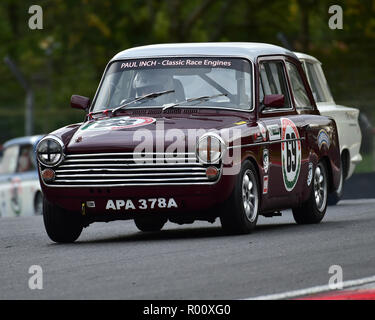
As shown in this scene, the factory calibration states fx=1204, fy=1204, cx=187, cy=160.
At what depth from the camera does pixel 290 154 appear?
11.9 metres

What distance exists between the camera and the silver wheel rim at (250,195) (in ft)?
35.6

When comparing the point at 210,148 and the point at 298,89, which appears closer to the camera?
the point at 210,148

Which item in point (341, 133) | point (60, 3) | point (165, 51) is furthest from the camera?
point (60, 3)

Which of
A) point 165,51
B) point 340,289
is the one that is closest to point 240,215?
point 165,51

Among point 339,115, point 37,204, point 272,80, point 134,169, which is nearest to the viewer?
point 134,169

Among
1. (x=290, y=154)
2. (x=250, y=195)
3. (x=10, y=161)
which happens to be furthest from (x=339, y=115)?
(x=10, y=161)

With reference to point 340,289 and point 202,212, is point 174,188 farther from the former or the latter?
point 340,289

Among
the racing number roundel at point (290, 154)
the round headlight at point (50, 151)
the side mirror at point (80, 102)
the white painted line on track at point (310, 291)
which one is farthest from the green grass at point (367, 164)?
the white painted line on track at point (310, 291)

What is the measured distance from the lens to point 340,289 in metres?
7.38

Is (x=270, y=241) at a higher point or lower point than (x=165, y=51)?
lower

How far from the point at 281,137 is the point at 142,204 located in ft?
6.17

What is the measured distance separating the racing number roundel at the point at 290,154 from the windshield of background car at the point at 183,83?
566mm

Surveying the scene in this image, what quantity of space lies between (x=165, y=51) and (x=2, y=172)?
38.5 ft

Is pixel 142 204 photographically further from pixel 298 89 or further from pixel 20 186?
pixel 20 186
